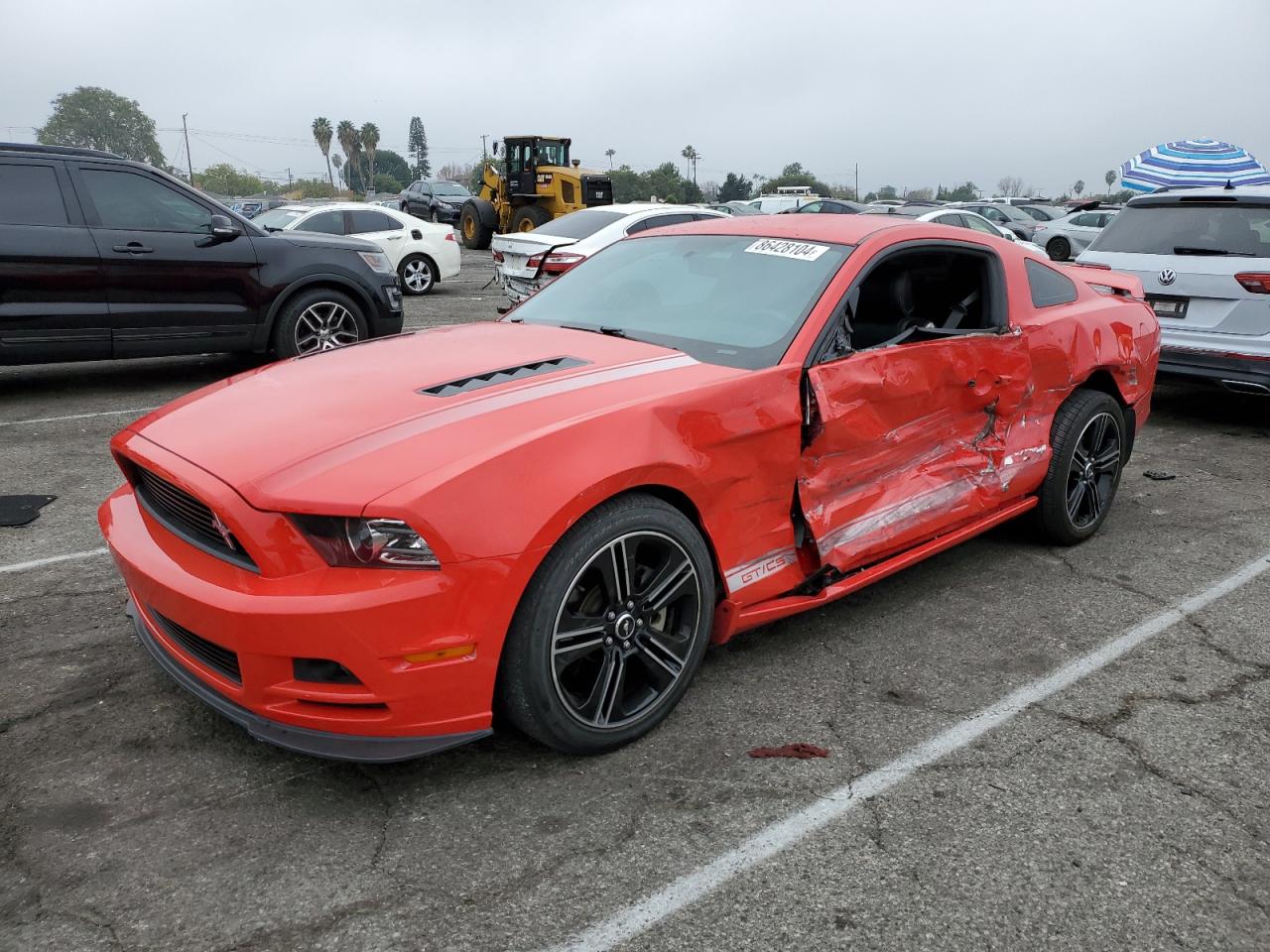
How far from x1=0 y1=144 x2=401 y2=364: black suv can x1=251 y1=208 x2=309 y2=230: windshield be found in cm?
645

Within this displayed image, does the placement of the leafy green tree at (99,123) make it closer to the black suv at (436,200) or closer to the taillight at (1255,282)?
the black suv at (436,200)

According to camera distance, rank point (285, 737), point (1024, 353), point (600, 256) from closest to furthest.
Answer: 1. point (285, 737)
2. point (1024, 353)
3. point (600, 256)

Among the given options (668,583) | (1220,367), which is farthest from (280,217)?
(668,583)

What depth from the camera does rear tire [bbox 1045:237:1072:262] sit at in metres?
17.9

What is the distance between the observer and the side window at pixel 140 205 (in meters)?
7.07

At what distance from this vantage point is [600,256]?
4.37 metres

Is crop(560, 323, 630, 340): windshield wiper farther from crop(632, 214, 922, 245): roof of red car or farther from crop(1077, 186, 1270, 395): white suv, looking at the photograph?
crop(1077, 186, 1270, 395): white suv

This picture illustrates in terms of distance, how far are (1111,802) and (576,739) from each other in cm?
149

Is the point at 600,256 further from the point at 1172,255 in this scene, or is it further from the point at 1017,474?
the point at 1172,255

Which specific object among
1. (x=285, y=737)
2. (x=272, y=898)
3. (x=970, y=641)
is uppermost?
(x=285, y=737)

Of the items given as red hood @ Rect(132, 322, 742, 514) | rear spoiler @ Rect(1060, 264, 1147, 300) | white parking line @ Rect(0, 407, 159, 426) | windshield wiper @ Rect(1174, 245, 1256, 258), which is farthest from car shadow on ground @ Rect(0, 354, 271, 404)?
windshield wiper @ Rect(1174, 245, 1256, 258)

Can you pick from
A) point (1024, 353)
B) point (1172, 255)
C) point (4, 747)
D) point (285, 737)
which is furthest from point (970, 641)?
point (1172, 255)

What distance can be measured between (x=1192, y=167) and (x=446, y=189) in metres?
25.4

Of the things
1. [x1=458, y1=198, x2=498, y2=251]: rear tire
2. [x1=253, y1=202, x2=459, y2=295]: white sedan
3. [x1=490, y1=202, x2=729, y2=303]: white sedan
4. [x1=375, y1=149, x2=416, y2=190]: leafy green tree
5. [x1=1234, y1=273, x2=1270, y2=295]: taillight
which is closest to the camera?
[x1=1234, y1=273, x2=1270, y2=295]: taillight
